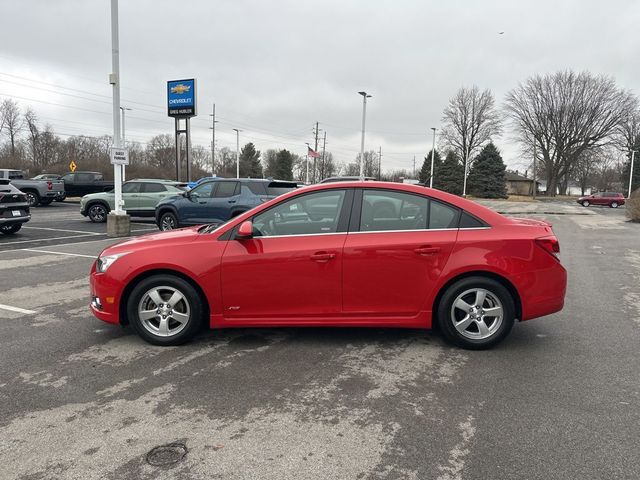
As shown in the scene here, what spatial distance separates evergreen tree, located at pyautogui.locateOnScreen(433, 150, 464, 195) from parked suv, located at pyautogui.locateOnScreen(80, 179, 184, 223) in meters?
58.1

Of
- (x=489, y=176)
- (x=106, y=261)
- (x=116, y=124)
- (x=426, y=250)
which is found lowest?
(x=106, y=261)

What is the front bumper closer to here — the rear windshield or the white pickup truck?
the rear windshield

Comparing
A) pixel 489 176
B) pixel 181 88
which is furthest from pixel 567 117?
pixel 181 88

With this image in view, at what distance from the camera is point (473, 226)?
15.0ft

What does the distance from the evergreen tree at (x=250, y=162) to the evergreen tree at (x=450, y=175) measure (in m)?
37.9

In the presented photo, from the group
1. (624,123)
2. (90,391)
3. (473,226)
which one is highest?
(624,123)

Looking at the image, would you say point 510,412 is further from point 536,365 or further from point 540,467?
point 536,365

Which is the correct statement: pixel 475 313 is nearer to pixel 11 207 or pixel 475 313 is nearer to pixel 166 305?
pixel 166 305

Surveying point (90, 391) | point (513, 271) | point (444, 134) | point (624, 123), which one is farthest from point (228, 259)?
point (444, 134)

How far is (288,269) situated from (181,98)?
28.5 m

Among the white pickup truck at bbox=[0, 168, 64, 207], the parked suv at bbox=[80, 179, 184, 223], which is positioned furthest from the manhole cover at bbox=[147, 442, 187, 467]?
the white pickup truck at bbox=[0, 168, 64, 207]

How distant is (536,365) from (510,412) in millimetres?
1077

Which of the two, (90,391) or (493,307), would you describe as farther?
(493,307)

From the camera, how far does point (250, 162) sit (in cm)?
9675
